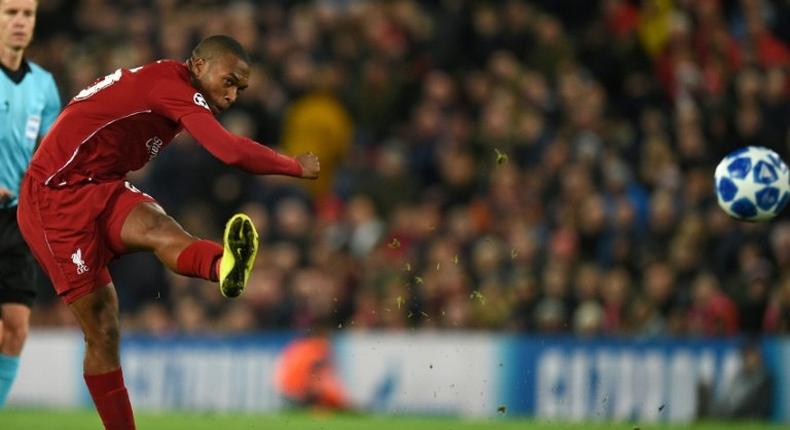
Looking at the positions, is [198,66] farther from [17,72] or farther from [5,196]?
[17,72]

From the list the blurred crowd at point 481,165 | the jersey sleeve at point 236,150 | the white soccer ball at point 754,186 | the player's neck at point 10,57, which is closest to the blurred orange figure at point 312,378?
the blurred crowd at point 481,165

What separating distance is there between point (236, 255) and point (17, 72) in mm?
2497

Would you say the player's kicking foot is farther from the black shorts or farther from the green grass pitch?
the green grass pitch

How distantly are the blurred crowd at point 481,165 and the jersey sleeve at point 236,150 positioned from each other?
22.4ft

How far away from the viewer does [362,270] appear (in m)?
15.1

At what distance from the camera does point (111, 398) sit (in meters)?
7.60

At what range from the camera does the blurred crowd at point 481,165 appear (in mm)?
13734

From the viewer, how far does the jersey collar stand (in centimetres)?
877

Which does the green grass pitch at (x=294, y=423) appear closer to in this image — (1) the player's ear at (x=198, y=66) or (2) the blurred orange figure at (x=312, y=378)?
(2) the blurred orange figure at (x=312, y=378)

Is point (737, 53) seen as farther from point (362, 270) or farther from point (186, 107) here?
point (186, 107)

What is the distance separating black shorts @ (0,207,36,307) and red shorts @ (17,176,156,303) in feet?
3.60

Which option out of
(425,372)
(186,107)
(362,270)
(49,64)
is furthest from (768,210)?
(49,64)

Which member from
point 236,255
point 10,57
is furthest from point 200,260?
point 10,57

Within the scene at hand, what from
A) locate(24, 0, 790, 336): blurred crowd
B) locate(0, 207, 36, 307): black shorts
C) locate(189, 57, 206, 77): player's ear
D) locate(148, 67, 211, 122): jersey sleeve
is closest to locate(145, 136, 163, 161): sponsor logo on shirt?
locate(148, 67, 211, 122): jersey sleeve
